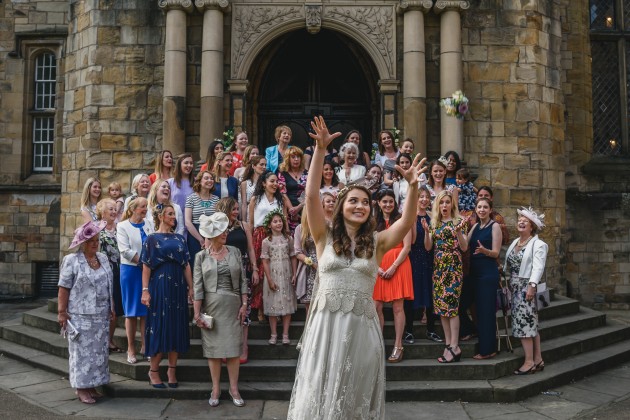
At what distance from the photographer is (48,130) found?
1553 centimetres

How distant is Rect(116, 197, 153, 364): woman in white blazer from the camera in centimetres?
701

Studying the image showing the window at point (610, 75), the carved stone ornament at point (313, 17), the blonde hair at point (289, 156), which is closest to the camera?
the blonde hair at point (289, 156)

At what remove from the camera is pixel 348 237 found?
12.6ft

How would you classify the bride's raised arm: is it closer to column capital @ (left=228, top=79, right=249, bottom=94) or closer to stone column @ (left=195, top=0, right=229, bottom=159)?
stone column @ (left=195, top=0, right=229, bottom=159)

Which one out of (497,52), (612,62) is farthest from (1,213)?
(612,62)

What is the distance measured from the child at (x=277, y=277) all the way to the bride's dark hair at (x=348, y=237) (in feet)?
11.0

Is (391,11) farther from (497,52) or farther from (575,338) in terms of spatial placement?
(575,338)

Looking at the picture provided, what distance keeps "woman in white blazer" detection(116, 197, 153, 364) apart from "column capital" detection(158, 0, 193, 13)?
18.1ft

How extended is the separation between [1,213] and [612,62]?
15.6 meters

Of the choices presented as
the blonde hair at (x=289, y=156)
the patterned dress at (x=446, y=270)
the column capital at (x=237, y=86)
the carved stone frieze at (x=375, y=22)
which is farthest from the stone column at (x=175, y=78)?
the patterned dress at (x=446, y=270)

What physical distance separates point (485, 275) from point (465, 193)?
178 cm

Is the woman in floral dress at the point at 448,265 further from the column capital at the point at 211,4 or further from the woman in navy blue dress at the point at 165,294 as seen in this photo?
the column capital at the point at 211,4

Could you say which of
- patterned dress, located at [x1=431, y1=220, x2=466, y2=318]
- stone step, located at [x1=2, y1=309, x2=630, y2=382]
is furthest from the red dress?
stone step, located at [x1=2, y1=309, x2=630, y2=382]

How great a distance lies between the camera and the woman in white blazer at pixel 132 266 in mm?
7012
